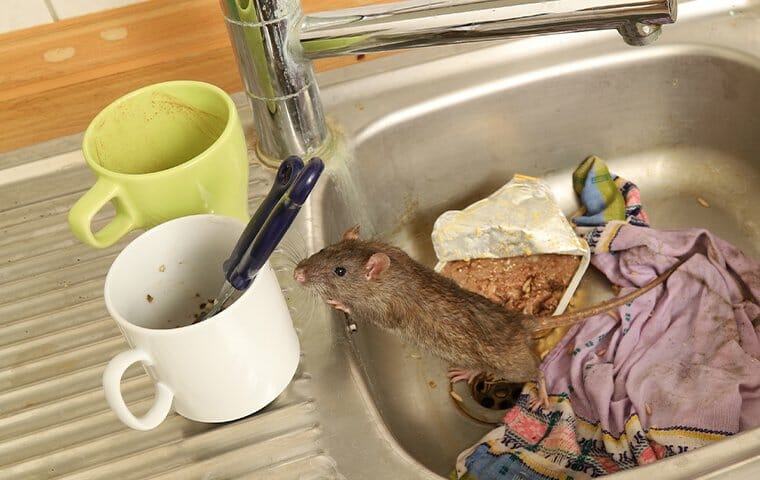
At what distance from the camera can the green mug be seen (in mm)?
537

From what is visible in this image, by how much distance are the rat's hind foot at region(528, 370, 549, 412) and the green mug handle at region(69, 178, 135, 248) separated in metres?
0.45

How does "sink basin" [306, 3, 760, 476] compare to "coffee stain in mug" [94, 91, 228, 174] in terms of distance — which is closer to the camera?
"coffee stain in mug" [94, 91, 228, 174]

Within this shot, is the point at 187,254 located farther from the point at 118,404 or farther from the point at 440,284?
the point at 440,284

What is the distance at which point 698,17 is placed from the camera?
0.87 m

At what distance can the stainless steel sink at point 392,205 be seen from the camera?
22.2 inches

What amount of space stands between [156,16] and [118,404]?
625 millimetres

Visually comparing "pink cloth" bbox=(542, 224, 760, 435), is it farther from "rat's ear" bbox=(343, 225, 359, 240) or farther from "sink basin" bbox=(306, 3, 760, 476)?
"rat's ear" bbox=(343, 225, 359, 240)

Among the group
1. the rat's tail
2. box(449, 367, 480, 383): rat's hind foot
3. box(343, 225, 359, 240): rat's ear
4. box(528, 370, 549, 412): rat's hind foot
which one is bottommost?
box(449, 367, 480, 383): rat's hind foot

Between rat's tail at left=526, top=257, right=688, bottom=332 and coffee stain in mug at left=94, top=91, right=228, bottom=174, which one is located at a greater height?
coffee stain in mug at left=94, top=91, right=228, bottom=174

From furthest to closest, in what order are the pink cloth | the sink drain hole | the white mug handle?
the sink drain hole
the pink cloth
the white mug handle

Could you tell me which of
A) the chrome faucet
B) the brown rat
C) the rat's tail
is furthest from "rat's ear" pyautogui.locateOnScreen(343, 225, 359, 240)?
the rat's tail

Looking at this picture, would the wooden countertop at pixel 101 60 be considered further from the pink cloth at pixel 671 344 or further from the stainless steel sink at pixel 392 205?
the pink cloth at pixel 671 344

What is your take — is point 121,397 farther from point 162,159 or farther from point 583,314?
point 583,314

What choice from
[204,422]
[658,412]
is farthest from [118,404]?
[658,412]
